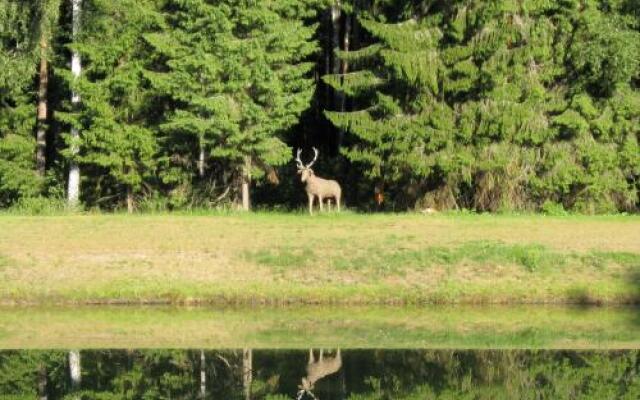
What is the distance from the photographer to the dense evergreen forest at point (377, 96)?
34.5 m

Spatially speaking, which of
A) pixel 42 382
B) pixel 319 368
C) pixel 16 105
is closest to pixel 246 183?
pixel 16 105

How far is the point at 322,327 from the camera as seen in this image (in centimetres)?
2128

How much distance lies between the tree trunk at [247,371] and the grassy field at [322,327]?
2.14 ft

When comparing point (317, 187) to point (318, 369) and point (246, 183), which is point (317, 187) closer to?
point (246, 183)

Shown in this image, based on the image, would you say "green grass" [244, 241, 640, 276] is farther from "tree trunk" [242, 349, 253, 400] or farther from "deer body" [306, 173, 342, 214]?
"deer body" [306, 173, 342, 214]

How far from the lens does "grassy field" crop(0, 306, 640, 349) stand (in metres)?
19.5

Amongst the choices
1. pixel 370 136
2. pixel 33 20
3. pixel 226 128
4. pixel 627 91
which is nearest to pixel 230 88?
pixel 226 128

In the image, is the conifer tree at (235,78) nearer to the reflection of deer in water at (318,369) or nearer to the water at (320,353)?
the water at (320,353)

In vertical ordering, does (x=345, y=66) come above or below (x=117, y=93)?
above

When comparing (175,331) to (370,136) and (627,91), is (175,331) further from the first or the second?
(627,91)

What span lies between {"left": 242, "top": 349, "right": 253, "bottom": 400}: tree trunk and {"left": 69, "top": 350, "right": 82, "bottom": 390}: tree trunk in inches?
84.4

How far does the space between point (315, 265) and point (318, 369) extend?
8.26 meters

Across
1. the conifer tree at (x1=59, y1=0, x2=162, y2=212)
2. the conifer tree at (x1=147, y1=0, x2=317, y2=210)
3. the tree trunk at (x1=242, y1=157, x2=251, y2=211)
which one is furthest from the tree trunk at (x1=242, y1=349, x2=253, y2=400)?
the conifer tree at (x1=59, y1=0, x2=162, y2=212)

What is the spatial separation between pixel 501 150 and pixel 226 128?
24.8ft
